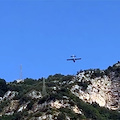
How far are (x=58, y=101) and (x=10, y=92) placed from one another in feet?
75.9

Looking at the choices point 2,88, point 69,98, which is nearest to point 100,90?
point 69,98

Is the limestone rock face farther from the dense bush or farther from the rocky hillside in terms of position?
the dense bush

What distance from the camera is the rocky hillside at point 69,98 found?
8238 centimetres

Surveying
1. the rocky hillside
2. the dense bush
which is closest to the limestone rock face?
the rocky hillside

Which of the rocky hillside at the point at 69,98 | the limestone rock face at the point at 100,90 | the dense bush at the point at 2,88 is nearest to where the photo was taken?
the rocky hillside at the point at 69,98

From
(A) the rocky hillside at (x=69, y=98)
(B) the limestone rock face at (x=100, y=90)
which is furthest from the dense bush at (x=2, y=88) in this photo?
(B) the limestone rock face at (x=100, y=90)

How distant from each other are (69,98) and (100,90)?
17.2 metres

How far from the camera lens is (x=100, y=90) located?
10381cm

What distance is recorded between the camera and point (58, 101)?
3339 inches

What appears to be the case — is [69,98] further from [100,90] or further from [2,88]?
[2,88]

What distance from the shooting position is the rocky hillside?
8238 centimetres

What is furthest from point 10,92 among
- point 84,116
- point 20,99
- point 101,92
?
point 84,116

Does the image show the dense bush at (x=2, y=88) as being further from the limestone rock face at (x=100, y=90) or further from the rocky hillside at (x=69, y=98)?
the limestone rock face at (x=100, y=90)

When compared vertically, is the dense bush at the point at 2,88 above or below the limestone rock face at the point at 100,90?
above
